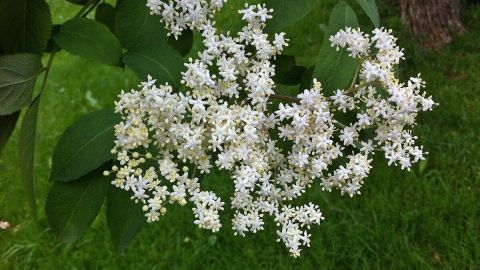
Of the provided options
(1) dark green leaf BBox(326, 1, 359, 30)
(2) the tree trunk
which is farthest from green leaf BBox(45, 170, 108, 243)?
(2) the tree trunk

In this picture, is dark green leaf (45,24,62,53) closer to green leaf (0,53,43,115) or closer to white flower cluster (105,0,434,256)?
green leaf (0,53,43,115)

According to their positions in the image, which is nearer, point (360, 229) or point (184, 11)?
point (184, 11)

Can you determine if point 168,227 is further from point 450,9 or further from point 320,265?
point 450,9

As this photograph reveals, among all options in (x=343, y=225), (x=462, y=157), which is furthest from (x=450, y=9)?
(x=343, y=225)

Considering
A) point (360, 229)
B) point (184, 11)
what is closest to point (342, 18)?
point (184, 11)

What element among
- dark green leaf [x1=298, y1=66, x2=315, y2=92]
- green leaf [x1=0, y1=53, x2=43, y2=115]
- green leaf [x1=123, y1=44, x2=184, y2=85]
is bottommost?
green leaf [x1=0, y1=53, x2=43, y2=115]

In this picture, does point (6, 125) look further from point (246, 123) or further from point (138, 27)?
point (246, 123)

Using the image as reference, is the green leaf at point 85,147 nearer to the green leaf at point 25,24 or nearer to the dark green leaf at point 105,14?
the green leaf at point 25,24
